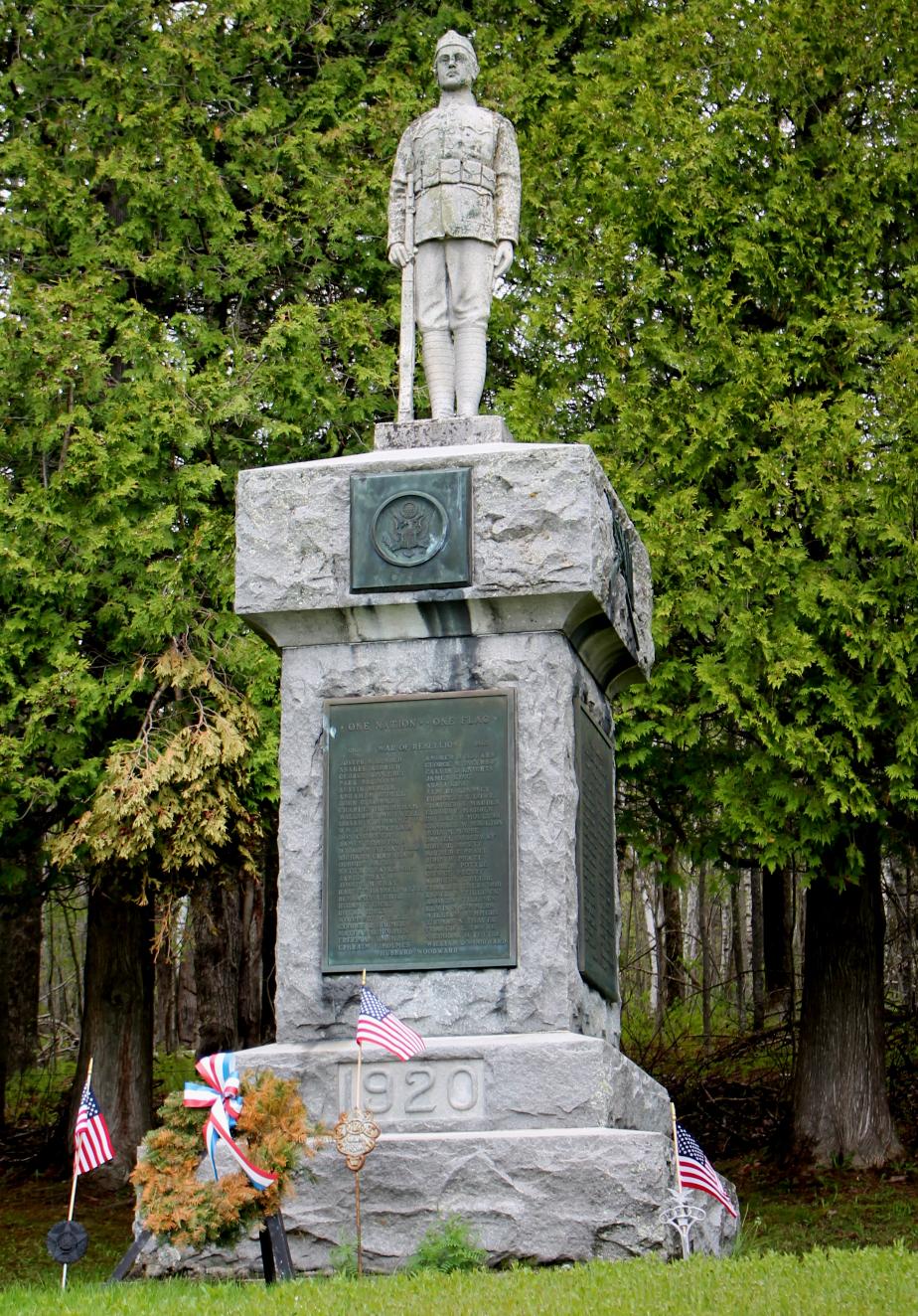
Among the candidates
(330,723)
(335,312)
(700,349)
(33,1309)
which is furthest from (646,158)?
(33,1309)

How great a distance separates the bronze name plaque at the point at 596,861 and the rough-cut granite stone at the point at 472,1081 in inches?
20.8

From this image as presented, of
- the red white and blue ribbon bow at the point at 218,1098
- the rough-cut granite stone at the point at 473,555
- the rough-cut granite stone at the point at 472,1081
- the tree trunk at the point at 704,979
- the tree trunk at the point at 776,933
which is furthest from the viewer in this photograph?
the tree trunk at the point at 776,933

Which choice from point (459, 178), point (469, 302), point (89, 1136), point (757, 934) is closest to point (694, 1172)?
point (89, 1136)

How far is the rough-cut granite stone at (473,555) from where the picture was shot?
24.2 ft

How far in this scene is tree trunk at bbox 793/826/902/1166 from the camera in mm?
13125

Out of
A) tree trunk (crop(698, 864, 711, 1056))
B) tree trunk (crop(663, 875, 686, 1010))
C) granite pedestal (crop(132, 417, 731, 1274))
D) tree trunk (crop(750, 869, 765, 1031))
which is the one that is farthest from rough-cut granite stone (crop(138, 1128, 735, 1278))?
tree trunk (crop(750, 869, 765, 1031))

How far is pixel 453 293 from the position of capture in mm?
8523

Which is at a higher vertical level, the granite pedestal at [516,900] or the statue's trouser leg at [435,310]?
the statue's trouser leg at [435,310]

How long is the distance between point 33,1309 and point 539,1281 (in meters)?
1.68

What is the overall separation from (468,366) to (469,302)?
0.31 meters

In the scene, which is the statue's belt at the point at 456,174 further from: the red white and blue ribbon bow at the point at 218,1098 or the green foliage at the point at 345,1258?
the green foliage at the point at 345,1258

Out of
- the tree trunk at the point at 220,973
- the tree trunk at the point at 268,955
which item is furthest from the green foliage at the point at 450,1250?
the tree trunk at the point at 268,955

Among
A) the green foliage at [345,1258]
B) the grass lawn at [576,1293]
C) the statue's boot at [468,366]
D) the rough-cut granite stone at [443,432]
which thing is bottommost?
the green foliage at [345,1258]

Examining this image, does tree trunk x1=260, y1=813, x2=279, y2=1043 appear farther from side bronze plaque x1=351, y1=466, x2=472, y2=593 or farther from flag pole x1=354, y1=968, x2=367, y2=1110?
flag pole x1=354, y1=968, x2=367, y2=1110
